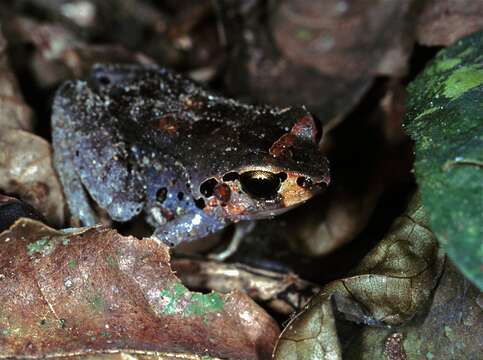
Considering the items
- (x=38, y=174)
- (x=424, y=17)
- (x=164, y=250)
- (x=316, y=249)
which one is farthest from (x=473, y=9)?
(x=38, y=174)

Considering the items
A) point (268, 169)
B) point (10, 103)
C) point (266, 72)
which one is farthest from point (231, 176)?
point (266, 72)

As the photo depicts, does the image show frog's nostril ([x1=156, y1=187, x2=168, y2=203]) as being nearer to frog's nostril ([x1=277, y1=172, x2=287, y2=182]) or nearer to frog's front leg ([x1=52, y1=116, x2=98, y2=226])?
frog's front leg ([x1=52, y1=116, x2=98, y2=226])

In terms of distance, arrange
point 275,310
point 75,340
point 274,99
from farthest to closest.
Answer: point 274,99, point 275,310, point 75,340

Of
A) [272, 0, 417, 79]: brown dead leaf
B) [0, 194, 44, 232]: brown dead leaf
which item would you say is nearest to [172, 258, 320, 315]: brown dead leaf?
[0, 194, 44, 232]: brown dead leaf

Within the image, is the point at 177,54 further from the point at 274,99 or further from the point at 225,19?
the point at 274,99

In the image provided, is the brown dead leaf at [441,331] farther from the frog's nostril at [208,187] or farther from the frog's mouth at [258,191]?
the frog's nostril at [208,187]

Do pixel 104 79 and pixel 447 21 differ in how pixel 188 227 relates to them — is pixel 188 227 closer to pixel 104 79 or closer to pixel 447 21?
pixel 104 79
